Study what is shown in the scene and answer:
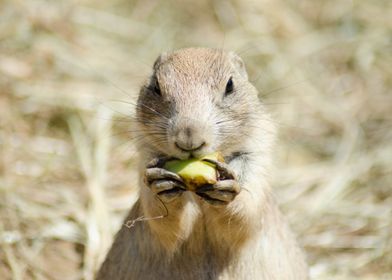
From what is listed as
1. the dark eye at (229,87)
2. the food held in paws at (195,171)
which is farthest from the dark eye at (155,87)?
the food held in paws at (195,171)

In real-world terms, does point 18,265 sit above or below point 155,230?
above

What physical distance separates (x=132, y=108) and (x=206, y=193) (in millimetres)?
3405

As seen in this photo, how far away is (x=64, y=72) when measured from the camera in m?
7.37

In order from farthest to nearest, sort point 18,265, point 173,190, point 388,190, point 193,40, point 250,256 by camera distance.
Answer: point 193,40 → point 388,190 → point 18,265 → point 250,256 → point 173,190

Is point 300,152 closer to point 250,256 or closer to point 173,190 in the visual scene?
point 250,256

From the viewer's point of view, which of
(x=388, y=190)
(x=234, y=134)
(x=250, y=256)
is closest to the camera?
(x=234, y=134)

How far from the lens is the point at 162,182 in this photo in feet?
11.9

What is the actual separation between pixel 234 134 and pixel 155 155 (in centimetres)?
41

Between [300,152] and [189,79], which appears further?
[300,152]

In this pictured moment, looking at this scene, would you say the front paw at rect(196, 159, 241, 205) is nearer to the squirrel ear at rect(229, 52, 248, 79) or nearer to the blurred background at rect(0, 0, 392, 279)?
the squirrel ear at rect(229, 52, 248, 79)

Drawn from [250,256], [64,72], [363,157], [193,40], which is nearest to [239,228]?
[250,256]

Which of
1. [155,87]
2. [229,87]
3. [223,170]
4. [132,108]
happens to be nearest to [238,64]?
[229,87]

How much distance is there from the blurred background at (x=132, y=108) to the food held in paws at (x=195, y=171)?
1331 millimetres

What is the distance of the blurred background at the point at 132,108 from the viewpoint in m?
5.73
